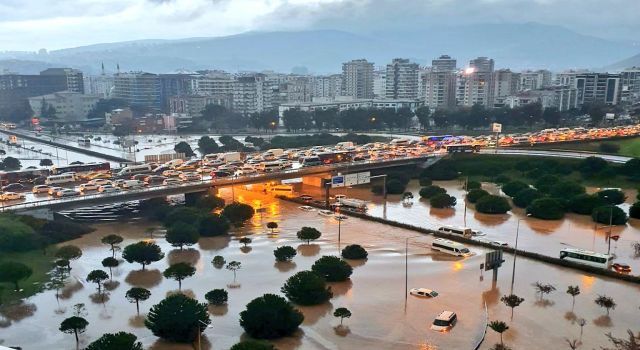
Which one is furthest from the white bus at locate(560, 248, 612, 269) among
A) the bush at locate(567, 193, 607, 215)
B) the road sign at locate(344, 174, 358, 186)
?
the road sign at locate(344, 174, 358, 186)

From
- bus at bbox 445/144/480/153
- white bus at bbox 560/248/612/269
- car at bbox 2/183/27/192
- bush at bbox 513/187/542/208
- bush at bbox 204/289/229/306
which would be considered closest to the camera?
bush at bbox 204/289/229/306

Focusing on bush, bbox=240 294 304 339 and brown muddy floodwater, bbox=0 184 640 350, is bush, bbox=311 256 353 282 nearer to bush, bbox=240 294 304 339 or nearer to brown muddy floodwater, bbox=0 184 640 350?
brown muddy floodwater, bbox=0 184 640 350

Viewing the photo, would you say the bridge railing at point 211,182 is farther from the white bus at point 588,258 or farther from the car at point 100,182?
the white bus at point 588,258

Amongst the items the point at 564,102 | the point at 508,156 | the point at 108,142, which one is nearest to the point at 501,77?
the point at 564,102

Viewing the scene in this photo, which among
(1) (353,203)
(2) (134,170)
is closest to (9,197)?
(2) (134,170)

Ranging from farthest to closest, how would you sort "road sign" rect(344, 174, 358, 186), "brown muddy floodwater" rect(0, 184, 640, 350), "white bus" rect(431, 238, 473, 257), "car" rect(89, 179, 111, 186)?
"car" rect(89, 179, 111, 186), "road sign" rect(344, 174, 358, 186), "white bus" rect(431, 238, 473, 257), "brown muddy floodwater" rect(0, 184, 640, 350)

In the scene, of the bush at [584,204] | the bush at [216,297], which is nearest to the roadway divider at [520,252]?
the bush at [584,204]

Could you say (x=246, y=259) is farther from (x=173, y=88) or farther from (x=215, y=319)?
(x=173, y=88)
